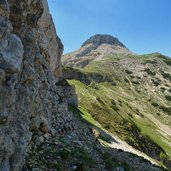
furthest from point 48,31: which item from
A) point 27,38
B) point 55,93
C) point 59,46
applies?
point 27,38

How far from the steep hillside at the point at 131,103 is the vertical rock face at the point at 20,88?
4178cm

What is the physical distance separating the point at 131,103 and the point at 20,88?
117302 mm

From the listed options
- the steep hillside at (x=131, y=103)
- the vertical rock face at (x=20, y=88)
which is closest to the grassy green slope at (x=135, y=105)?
the steep hillside at (x=131, y=103)

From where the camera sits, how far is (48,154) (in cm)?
1995

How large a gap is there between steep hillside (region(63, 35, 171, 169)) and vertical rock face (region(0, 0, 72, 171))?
4178cm

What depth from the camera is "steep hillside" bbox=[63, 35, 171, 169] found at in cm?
7251

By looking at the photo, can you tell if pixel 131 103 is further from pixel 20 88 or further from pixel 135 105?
pixel 20 88

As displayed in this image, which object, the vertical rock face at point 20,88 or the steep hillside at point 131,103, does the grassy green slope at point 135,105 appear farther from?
the vertical rock face at point 20,88

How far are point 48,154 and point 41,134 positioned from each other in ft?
7.78

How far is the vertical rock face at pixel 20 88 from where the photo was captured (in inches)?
612

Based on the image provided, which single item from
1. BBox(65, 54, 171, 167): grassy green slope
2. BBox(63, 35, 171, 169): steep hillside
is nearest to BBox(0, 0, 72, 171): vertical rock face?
BBox(63, 35, 171, 169): steep hillside

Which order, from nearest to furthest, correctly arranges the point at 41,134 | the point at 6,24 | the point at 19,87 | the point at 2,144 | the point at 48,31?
the point at 2,144, the point at 6,24, the point at 19,87, the point at 41,134, the point at 48,31

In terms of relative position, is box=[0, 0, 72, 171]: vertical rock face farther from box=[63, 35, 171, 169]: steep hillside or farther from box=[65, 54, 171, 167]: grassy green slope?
box=[65, 54, 171, 167]: grassy green slope

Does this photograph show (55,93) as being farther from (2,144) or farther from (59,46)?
(59,46)
